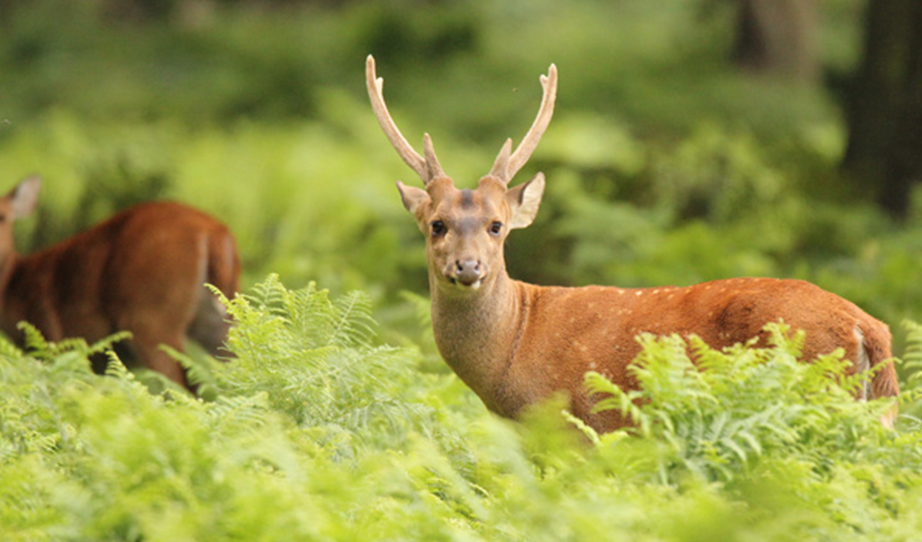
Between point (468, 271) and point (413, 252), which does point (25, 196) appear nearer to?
point (413, 252)

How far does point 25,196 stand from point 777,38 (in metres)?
9.84

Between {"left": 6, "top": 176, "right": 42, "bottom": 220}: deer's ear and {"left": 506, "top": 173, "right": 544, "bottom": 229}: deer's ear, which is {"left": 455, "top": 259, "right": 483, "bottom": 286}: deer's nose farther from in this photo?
{"left": 6, "top": 176, "right": 42, "bottom": 220}: deer's ear

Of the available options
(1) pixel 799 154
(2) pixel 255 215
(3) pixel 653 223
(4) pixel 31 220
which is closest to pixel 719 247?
(3) pixel 653 223

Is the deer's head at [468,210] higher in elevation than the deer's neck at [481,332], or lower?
higher

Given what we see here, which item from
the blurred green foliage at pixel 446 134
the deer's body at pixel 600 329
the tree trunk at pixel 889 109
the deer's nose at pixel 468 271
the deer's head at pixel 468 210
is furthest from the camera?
the tree trunk at pixel 889 109

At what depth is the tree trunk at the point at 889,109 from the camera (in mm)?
10695

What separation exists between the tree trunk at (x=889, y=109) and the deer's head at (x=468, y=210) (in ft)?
18.5

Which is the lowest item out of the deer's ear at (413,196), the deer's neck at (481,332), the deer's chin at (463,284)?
the deer's neck at (481,332)

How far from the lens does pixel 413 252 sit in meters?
10.3

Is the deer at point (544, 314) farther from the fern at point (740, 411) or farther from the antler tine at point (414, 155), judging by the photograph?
the fern at point (740, 411)

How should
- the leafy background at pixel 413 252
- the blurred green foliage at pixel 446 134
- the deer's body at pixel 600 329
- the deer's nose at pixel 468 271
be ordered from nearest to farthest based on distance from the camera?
the leafy background at pixel 413 252, the deer's body at pixel 600 329, the deer's nose at pixel 468 271, the blurred green foliage at pixel 446 134

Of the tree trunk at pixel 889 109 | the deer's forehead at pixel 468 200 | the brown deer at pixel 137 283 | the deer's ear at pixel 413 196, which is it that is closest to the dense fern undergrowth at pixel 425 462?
the deer's forehead at pixel 468 200

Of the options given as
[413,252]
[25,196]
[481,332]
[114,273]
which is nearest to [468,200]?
[481,332]

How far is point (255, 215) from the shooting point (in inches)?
457
